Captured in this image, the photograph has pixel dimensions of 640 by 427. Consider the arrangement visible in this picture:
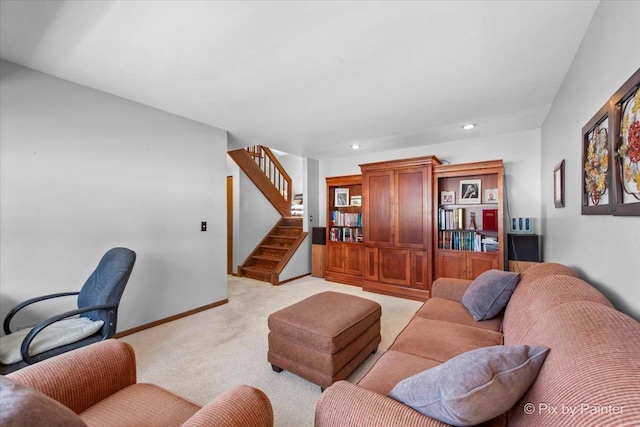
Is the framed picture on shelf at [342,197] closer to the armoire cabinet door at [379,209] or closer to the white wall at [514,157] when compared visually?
the armoire cabinet door at [379,209]

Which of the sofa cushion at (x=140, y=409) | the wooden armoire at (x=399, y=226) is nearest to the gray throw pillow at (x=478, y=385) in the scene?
the sofa cushion at (x=140, y=409)

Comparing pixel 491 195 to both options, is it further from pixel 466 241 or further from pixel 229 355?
pixel 229 355

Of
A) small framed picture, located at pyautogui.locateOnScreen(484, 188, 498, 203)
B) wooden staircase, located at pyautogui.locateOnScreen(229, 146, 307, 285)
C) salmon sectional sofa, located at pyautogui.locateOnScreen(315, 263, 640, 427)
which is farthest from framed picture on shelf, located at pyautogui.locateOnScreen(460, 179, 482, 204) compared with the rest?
wooden staircase, located at pyautogui.locateOnScreen(229, 146, 307, 285)

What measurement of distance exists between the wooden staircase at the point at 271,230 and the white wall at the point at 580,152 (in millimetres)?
3808

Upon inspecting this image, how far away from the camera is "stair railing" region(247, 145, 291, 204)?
5.73 meters

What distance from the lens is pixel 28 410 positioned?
482 mm

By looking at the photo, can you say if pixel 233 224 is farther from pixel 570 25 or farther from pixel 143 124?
pixel 570 25

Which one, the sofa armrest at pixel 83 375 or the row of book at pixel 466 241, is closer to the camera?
the sofa armrest at pixel 83 375

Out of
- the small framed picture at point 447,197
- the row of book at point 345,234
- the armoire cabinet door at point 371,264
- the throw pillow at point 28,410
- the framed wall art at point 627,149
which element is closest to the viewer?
the throw pillow at point 28,410

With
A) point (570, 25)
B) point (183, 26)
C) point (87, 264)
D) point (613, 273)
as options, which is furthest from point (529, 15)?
point (87, 264)

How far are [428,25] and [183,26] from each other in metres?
1.53

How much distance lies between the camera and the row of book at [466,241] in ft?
11.6

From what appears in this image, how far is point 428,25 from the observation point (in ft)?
5.38

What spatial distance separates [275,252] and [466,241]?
338 centimetres
